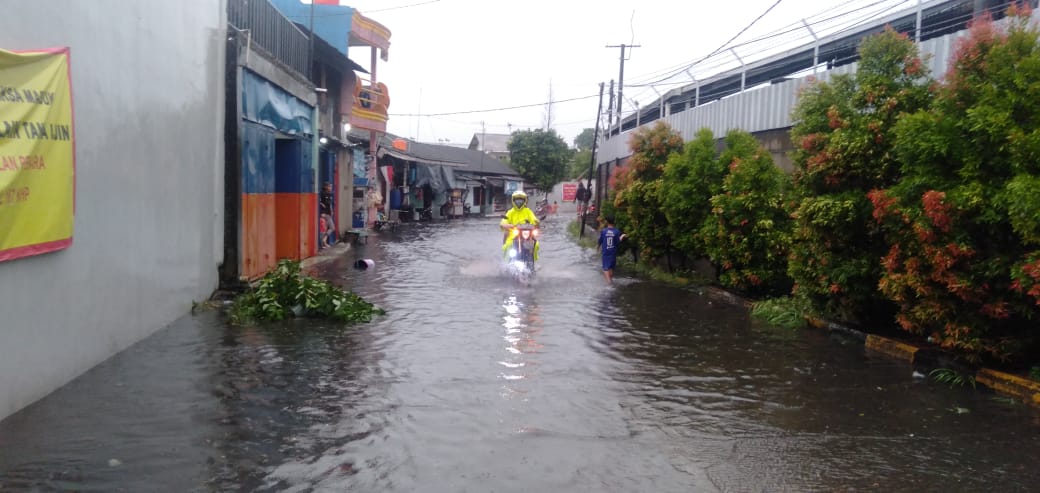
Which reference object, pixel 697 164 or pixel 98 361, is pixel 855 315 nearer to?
pixel 697 164

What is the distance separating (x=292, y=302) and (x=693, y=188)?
7.50 metres

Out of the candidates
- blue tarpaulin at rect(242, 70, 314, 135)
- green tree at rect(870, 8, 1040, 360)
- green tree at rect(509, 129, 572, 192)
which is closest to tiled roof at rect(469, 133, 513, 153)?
green tree at rect(509, 129, 572, 192)

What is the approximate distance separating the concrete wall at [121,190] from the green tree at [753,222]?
771 cm

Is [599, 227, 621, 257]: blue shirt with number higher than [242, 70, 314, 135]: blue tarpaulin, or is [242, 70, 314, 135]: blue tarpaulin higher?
[242, 70, 314, 135]: blue tarpaulin

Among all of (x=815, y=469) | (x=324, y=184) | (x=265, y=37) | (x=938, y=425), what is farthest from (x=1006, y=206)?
(x=324, y=184)

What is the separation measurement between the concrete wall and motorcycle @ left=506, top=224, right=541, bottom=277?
242 inches

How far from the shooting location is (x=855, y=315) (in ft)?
32.1

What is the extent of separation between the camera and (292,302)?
10.3m

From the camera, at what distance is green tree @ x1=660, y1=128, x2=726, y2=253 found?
563 inches

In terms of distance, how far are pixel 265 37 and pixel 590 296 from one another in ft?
23.1

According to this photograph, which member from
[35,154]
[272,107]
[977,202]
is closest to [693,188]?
[272,107]

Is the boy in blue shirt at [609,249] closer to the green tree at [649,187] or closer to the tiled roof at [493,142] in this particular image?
the green tree at [649,187]

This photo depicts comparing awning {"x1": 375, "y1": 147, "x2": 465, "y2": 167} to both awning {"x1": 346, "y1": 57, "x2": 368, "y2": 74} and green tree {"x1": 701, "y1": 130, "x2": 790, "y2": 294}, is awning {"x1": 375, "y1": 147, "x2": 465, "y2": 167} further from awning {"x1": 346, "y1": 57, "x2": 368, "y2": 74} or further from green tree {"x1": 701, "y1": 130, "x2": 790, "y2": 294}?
green tree {"x1": 701, "y1": 130, "x2": 790, "y2": 294}

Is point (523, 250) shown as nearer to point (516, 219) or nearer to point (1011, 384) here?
point (516, 219)
